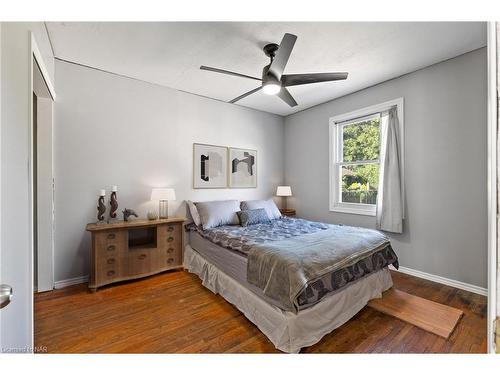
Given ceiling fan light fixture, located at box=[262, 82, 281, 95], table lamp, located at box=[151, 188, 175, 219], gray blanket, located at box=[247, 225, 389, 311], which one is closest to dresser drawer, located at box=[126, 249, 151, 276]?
table lamp, located at box=[151, 188, 175, 219]

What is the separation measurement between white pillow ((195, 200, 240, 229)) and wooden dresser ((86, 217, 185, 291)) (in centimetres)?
34

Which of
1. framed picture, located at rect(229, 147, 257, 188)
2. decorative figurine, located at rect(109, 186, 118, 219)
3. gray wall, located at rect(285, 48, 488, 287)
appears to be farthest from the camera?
framed picture, located at rect(229, 147, 257, 188)

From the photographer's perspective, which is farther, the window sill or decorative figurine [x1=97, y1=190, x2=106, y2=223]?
the window sill

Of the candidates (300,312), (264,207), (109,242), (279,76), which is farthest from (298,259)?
(109,242)

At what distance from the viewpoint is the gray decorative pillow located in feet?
10.7

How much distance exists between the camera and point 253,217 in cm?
333

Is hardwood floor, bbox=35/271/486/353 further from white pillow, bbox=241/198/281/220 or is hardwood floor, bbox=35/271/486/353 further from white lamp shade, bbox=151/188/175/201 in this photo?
white pillow, bbox=241/198/281/220

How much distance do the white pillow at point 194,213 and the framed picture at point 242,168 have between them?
86 cm

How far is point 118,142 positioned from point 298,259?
110 inches


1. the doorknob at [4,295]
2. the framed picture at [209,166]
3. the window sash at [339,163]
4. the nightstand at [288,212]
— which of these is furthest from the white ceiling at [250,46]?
the nightstand at [288,212]

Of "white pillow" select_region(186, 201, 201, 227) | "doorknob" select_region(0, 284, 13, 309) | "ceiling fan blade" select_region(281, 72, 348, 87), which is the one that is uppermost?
"ceiling fan blade" select_region(281, 72, 348, 87)

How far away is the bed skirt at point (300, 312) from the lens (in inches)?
62.0

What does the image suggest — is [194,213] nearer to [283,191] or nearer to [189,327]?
[189,327]
